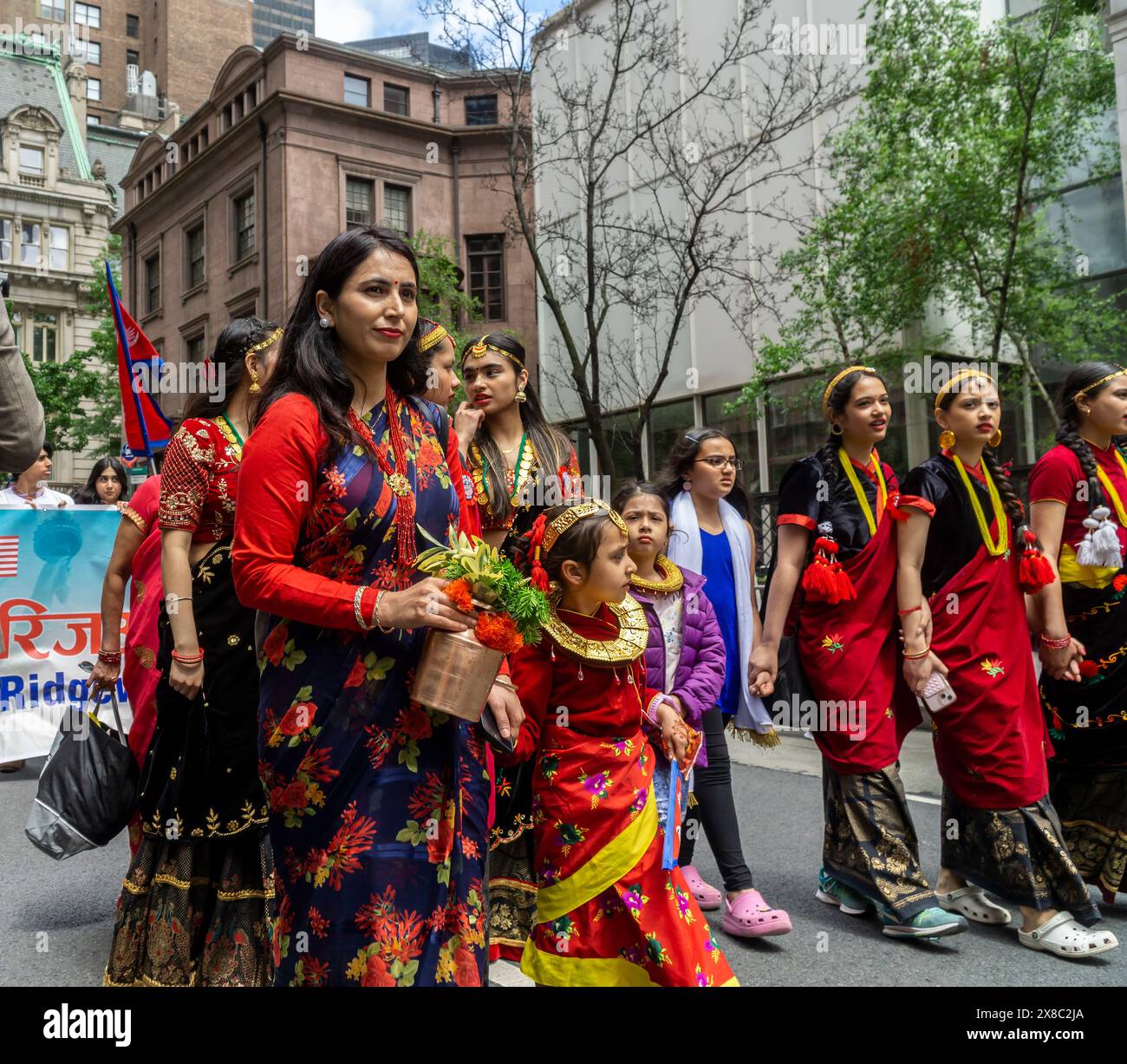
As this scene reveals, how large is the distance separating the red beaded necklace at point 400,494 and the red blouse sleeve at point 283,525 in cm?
12

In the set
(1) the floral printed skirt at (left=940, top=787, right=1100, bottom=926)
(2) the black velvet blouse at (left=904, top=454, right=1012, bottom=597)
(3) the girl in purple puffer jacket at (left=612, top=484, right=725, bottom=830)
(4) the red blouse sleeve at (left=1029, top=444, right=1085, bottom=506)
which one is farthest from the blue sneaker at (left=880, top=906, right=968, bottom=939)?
(4) the red blouse sleeve at (left=1029, top=444, right=1085, bottom=506)

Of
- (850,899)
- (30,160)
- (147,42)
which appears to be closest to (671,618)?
(850,899)

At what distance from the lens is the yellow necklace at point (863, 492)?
4477mm

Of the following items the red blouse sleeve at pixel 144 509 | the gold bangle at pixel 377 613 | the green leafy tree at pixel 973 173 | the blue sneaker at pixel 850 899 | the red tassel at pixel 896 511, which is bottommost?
the blue sneaker at pixel 850 899

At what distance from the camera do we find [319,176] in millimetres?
26781

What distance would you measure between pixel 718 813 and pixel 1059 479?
2062 mm

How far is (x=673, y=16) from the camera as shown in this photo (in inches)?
665

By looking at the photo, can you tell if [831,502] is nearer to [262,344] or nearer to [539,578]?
[539,578]

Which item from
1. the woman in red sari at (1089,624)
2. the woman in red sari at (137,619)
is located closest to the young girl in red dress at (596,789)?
the woman in red sari at (137,619)

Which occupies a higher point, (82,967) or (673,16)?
(673,16)

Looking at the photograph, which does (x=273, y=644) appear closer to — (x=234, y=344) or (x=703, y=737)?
(x=234, y=344)

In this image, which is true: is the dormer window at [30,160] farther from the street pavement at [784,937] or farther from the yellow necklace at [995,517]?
the yellow necklace at [995,517]
